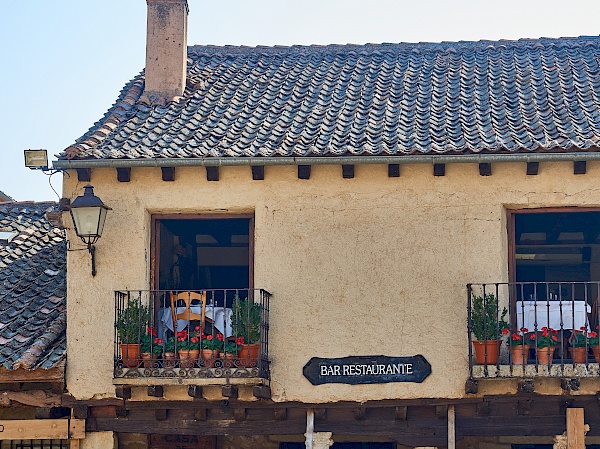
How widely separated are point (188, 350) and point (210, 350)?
26 cm

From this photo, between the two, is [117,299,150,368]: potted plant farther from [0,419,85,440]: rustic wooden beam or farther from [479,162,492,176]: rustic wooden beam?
[479,162,492,176]: rustic wooden beam

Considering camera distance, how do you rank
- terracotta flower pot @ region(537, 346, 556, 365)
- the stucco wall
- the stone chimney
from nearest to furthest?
1. terracotta flower pot @ region(537, 346, 556, 365)
2. the stucco wall
3. the stone chimney

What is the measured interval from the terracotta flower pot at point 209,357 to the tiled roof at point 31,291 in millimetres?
1841

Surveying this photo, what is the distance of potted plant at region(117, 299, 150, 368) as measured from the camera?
1294 cm

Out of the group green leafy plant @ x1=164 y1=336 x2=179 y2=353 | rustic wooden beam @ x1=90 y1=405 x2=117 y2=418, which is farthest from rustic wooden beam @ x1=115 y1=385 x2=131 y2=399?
→ green leafy plant @ x1=164 y1=336 x2=179 y2=353

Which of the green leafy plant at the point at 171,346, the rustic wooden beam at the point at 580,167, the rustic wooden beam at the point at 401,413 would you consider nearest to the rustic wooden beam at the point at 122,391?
the green leafy plant at the point at 171,346

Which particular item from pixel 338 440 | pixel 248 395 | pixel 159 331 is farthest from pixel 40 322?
pixel 338 440

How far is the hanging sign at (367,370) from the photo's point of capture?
43.1 ft

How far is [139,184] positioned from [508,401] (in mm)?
5184

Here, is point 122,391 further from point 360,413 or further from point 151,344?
point 360,413

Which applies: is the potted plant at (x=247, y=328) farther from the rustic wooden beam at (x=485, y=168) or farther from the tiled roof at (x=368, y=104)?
the rustic wooden beam at (x=485, y=168)

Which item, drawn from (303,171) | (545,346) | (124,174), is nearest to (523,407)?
(545,346)

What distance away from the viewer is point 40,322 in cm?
1406

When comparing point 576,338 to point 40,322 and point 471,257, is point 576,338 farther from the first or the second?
point 40,322
